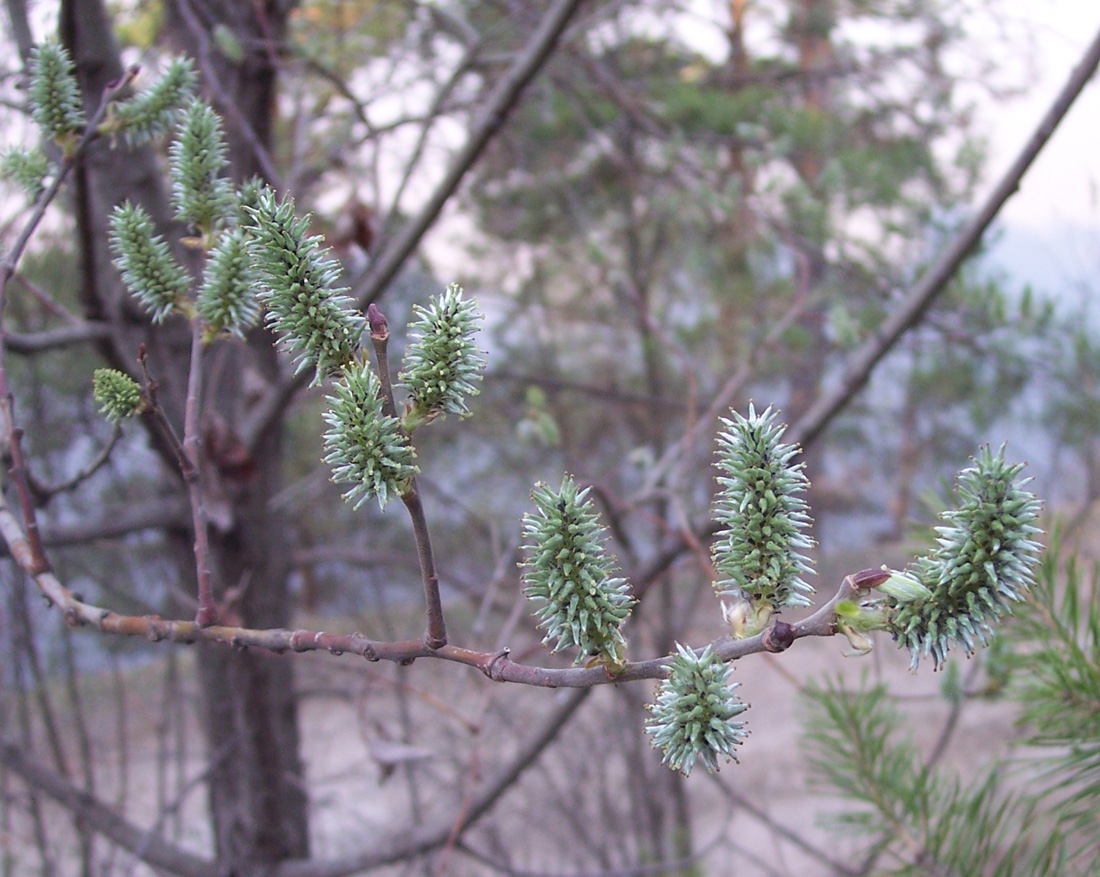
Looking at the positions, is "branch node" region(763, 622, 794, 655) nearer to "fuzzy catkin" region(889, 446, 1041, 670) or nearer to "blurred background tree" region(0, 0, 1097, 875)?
"fuzzy catkin" region(889, 446, 1041, 670)

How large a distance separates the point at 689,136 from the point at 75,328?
7.37 feet

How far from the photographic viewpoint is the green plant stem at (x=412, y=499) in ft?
1.47

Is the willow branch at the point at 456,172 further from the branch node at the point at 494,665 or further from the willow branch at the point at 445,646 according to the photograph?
the branch node at the point at 494,665

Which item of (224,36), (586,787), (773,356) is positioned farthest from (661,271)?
(224,36)

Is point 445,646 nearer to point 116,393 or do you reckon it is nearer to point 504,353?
point 116,393

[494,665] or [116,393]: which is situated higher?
[116,393]

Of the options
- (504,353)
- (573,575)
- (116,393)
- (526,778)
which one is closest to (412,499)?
(573,575)

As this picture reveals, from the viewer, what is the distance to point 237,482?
178 centimetres

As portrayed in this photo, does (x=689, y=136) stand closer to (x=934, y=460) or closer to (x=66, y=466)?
(x=66, y=466)

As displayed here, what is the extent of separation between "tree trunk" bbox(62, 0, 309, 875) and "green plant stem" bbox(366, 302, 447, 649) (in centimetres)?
106

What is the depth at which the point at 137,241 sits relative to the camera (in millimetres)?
672

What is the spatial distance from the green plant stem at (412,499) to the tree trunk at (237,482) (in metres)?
1.06

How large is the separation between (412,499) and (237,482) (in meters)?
1.44

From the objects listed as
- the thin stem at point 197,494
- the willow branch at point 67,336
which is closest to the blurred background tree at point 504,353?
the willow branch at point 67,336
